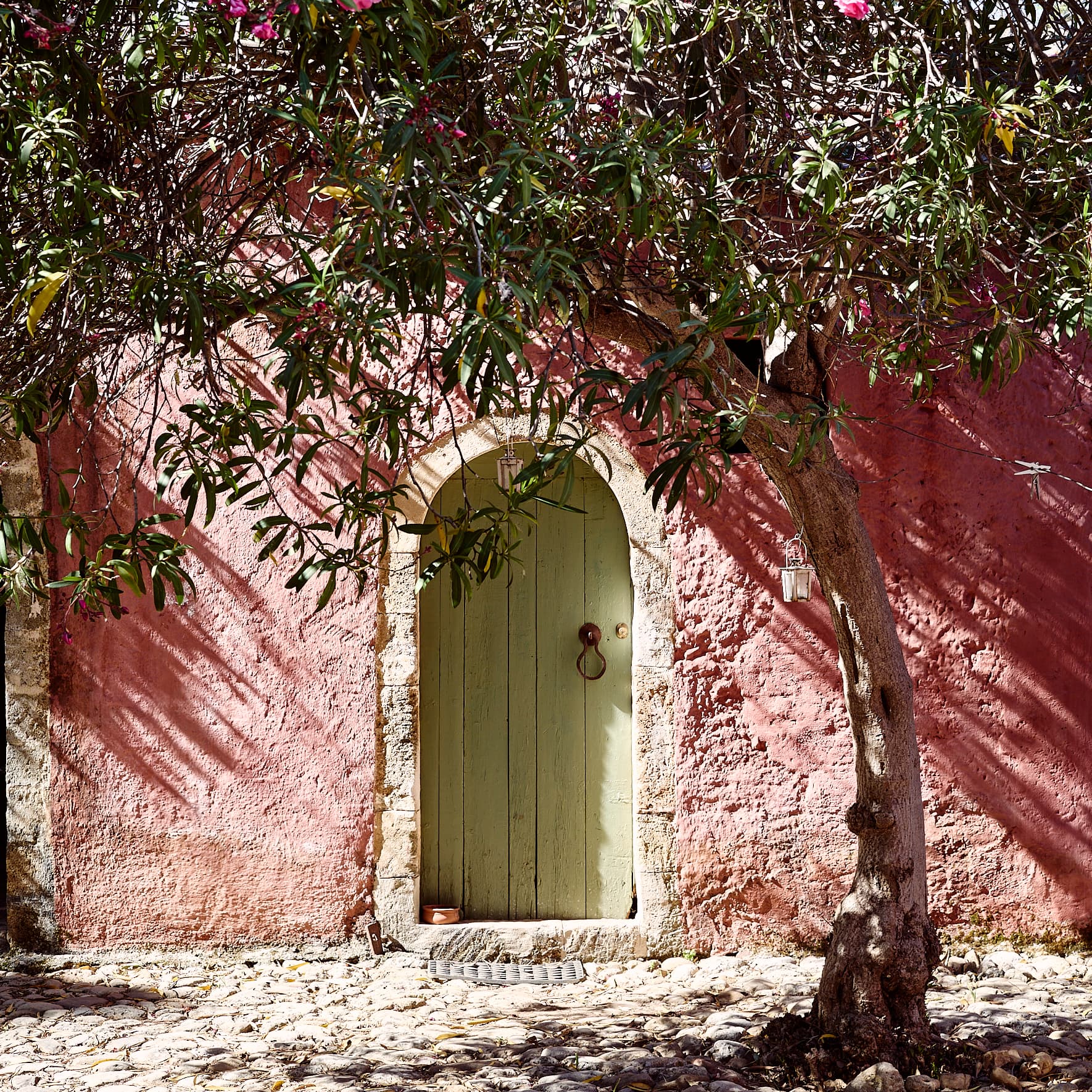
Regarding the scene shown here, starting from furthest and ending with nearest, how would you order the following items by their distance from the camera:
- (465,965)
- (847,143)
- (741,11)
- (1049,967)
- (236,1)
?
(465,965), (1049,967), (847,143), (741,11), (236,1)

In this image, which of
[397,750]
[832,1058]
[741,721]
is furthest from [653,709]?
[832,1058]

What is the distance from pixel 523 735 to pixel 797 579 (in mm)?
1483

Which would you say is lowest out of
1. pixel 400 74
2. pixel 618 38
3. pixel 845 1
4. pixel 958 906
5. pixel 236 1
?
pixel 958 906

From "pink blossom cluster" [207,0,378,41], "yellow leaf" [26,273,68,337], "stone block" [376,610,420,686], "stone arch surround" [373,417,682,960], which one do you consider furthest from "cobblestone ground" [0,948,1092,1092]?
"pink blossom cluster" [207,0,378,41]

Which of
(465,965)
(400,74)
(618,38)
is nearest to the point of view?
(400,74)

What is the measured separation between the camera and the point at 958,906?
4.71 metres

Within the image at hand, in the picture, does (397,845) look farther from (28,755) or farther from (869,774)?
(869,774)

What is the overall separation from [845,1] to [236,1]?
1.56 m

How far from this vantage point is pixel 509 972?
475 cm

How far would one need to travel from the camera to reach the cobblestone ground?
11.3 ft

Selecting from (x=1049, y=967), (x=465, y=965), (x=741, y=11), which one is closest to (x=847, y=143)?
(x=741, y=11)

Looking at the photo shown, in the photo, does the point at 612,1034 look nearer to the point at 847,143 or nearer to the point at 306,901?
the point at 306,901

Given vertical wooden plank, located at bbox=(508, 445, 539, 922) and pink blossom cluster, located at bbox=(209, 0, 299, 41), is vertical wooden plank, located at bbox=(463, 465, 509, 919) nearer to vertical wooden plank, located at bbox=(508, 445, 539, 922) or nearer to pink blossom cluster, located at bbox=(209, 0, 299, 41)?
vertical wooden plank, located at bbox=(508, 445, 539, 922)

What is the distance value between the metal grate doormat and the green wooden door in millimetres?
267
